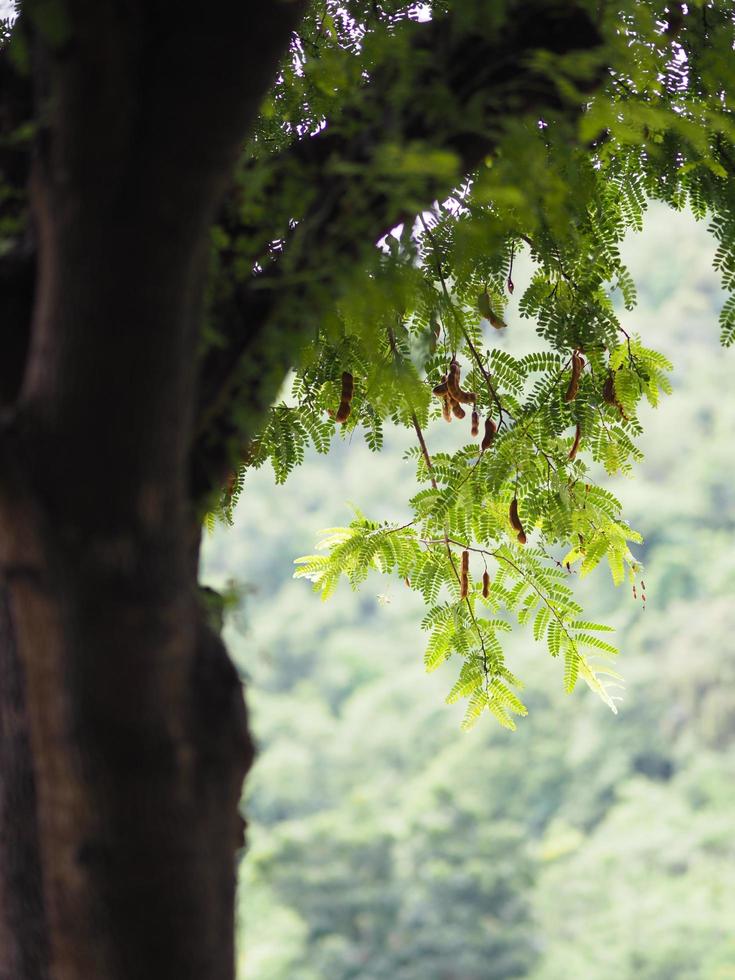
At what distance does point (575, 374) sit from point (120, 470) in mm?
1377

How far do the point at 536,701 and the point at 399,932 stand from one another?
10.1 metres

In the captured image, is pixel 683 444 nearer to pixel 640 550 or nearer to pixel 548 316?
pixel 640 550

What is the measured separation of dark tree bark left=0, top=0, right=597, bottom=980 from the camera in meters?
1.14

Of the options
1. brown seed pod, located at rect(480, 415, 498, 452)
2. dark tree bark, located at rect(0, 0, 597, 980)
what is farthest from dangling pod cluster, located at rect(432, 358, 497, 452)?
dark tree bark, located at rect(0, 0, 597, 980)

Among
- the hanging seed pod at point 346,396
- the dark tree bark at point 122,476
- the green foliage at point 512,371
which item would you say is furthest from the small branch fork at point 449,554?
the dark tree bark at point 122,476

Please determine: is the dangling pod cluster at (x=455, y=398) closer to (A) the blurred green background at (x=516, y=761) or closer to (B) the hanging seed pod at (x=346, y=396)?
(B) the hanging seed pod at (x=346, y=396)

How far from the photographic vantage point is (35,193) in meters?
1.22

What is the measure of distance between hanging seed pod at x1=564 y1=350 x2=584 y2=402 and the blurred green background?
29.8 feet

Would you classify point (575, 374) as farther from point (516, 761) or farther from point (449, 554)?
point (516, 761)

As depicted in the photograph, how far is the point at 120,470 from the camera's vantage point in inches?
45.3

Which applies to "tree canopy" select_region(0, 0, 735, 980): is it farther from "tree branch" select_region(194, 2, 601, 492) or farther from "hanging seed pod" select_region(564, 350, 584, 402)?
"hanging seed pod" select_region(564, 350, 584, 402)

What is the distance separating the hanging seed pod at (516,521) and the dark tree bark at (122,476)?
1.15 metres

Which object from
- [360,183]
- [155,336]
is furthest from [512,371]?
[155,336]

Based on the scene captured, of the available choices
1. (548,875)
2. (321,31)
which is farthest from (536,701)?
(321,31)
